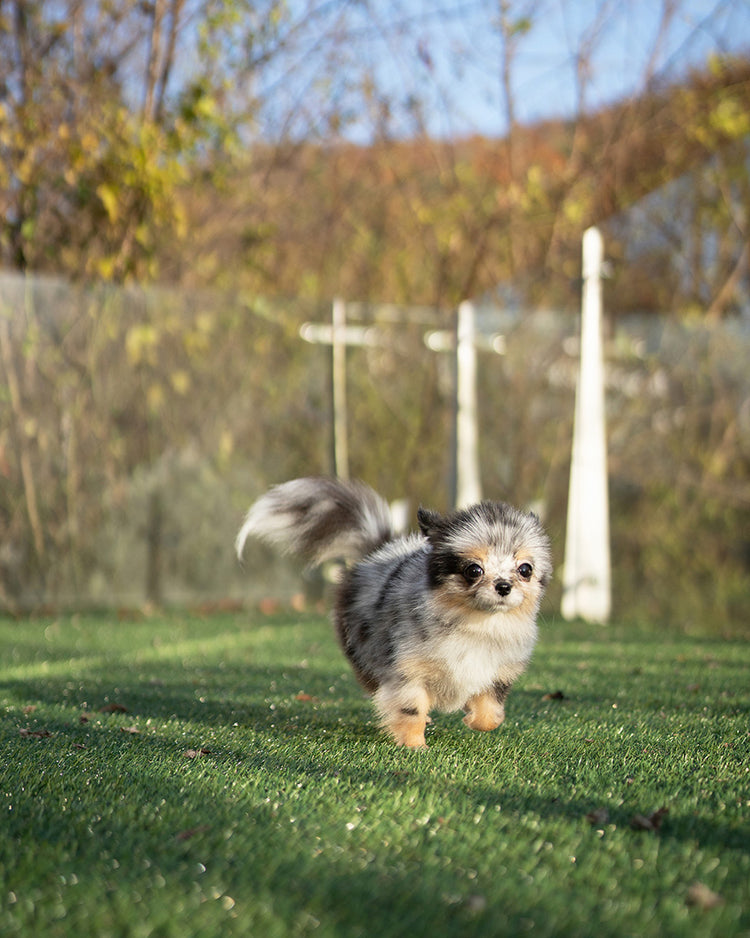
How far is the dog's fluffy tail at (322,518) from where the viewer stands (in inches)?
178

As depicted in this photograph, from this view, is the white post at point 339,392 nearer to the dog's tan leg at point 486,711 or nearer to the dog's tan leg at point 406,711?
the dog's tan leg at point 486,711

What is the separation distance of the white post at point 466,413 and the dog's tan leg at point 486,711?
534cm

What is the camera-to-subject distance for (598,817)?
9.30 ft

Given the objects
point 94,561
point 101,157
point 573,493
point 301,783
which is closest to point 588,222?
point 573,493

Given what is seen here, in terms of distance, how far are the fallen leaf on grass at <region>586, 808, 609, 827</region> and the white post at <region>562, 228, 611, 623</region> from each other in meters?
5.92

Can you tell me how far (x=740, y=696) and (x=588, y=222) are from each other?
6.65 metres

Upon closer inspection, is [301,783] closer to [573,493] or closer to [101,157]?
[573,493]

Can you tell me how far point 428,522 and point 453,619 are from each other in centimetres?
35

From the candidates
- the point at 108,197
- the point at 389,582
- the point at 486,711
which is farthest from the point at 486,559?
the point at 108,197

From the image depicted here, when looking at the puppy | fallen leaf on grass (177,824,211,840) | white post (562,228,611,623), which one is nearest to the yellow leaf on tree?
white post (562,228,611,623)

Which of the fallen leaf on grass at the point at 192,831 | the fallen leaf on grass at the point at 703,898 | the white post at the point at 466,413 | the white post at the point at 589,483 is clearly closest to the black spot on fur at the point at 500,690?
the fallen leaf on grass at the point at 192,831

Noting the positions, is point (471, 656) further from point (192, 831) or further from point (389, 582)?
point (192, 831)

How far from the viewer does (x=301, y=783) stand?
3205 mm

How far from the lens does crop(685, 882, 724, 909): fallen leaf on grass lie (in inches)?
87.2
